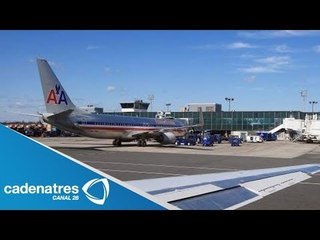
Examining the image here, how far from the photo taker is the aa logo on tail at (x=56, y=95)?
4122cm

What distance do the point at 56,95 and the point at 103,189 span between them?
3680cm

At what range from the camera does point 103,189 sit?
6.37m

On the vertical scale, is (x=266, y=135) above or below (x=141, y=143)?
below

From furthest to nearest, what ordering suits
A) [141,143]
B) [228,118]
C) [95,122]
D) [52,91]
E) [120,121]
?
1. [228,118]
2. [141,143]
3. [120,121]
4. [95,122]
5. [52,91]

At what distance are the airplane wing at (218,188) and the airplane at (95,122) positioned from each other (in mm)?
32066

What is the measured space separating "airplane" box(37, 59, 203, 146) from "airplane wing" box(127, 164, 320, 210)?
32.1 meters

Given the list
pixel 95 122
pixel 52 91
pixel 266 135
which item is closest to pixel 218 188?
pixel 52 91

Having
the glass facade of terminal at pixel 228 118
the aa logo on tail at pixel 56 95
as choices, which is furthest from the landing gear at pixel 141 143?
the aa logo on tail at pixel 56 95

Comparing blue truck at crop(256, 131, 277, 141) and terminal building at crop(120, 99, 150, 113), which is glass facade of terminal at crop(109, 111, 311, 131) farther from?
blue truck at crop(256, 131, 277, 141)

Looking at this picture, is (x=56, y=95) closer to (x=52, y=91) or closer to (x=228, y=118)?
(x=52, y=91)

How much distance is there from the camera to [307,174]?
940 centimetres
